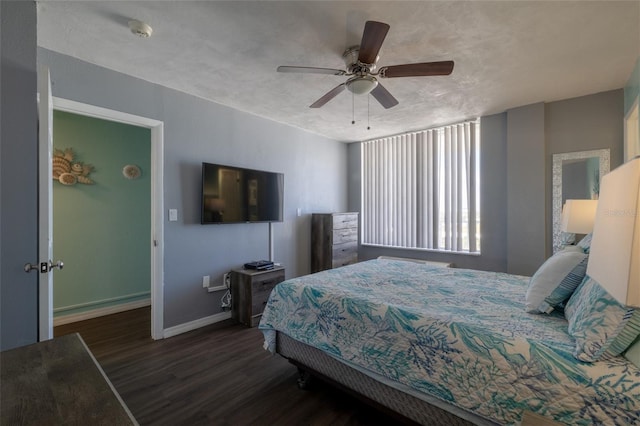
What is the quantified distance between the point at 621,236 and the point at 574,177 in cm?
312

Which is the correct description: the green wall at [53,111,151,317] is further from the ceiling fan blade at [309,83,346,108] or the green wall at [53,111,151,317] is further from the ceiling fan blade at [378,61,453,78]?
the ceiling fan blade at [378,61,453,78]

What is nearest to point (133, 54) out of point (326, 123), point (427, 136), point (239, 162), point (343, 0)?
point (239, 162)

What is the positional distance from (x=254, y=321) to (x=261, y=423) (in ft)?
5.01

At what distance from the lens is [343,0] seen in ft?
5.55

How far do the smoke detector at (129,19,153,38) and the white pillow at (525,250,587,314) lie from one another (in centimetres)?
298

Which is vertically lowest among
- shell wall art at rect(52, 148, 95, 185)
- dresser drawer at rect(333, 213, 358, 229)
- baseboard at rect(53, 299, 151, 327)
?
baseboard at rect(53, 299, 151, 327)

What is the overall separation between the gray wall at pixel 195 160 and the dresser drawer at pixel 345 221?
597 mm

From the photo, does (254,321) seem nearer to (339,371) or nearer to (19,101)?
(339,371)

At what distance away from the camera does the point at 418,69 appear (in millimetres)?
1923

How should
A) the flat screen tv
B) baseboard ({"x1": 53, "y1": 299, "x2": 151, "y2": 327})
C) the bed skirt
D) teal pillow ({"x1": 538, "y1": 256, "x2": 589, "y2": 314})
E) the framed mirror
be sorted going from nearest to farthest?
the bed skirt, teal pillow ({"x1": 538, "y1": 256, "x2": 589, "y2": 314}), the framed mirror, the flat screen tv, baseboard ({"x1": 53, "y1": 299, "x2": 151, "y2": 327})

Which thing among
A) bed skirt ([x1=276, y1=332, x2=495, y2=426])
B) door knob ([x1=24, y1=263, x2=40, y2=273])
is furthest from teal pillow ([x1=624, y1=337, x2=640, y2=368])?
door knob ([x1=24, y1=263, x2=40, y2=273])

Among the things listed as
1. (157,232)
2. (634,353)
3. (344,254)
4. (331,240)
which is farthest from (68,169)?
(634,353)

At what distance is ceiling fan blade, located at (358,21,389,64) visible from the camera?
5.12ft

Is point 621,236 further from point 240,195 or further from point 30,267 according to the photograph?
point 240,195
